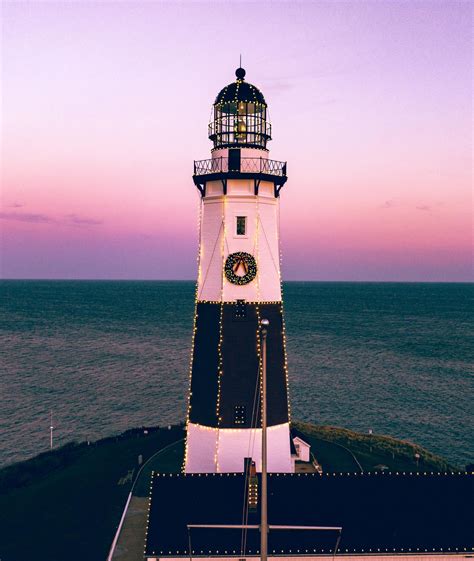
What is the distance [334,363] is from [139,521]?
227 ft

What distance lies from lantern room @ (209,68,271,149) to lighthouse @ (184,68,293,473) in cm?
5

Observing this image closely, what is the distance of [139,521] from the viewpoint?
29.8 metres

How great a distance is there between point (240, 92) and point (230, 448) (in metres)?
18.9

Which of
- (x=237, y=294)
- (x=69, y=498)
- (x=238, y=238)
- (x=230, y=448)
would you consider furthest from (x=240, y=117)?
(x=69, y=498)

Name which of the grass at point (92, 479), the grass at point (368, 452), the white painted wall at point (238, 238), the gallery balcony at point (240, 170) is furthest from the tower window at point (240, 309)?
the grass at point (368, 452)

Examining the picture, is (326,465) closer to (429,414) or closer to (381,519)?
(381,519)

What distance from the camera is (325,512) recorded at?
22.9 metres

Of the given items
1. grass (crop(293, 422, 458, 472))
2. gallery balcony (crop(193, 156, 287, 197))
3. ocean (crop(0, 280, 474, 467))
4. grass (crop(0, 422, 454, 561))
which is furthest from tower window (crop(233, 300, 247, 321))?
ocean (crop(0, 280, 474, 467))

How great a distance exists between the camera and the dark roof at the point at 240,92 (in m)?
27.3

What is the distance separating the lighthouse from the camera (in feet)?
88.6

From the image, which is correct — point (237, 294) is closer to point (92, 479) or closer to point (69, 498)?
point (69, 498)

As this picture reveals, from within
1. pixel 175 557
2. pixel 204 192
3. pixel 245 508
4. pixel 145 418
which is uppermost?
pixel 204 192

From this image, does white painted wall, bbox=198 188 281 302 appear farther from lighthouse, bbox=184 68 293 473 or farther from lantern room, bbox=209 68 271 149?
lantern room, bbox=209 68 271 149

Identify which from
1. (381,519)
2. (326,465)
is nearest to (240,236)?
(381,519)
